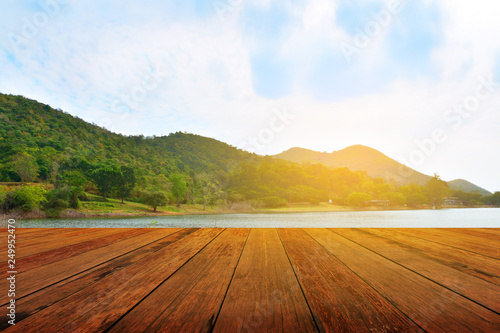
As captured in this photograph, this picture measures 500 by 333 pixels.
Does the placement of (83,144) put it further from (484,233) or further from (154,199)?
(484,233)

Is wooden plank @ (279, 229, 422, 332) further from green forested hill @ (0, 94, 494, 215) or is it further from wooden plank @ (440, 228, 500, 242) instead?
green forested hill @ (0, 94, 494, 215)

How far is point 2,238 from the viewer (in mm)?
1968

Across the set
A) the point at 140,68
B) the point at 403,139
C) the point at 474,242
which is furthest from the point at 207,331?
the point at 403,139

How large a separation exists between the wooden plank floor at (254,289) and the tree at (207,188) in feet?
142

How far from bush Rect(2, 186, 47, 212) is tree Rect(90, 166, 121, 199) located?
9401 mm

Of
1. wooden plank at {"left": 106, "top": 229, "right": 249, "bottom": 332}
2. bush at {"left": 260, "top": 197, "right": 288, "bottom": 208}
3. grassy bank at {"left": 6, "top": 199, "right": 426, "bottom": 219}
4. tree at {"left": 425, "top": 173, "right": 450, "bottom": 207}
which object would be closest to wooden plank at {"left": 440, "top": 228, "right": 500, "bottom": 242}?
wooden plank at {"left": 106, "top": 229, "right": 249, "bottom": 332}

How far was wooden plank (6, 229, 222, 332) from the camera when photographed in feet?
1.90

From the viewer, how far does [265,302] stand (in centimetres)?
71

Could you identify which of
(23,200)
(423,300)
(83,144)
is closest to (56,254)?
(423,300)

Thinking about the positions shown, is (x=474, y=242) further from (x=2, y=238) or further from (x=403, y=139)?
(x=403, y=139)

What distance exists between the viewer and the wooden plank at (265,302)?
566mm

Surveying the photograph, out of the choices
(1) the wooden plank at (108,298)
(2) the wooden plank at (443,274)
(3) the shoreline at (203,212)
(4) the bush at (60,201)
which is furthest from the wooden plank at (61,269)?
(4) the bush at (60,201)

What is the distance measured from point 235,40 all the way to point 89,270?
25.2 m

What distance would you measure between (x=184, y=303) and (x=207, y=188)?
154 ft
